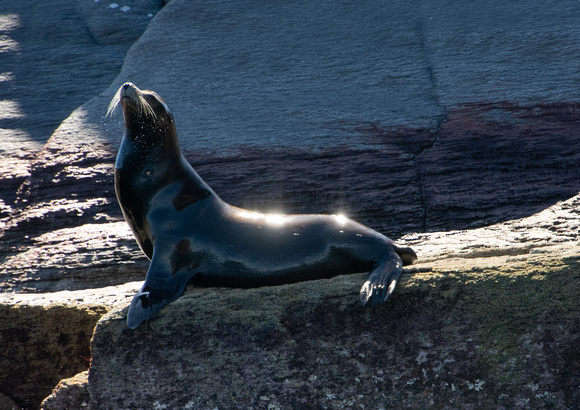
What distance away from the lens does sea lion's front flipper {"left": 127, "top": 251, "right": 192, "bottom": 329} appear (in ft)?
9.65

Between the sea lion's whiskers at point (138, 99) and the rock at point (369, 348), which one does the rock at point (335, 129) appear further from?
Answer: the rock at point (369, 348)

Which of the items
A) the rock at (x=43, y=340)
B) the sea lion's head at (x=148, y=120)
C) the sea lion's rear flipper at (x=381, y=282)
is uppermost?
the sea lion's head at (x=148, y=120)

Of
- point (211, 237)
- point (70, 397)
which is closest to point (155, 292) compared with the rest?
point (211, 237)

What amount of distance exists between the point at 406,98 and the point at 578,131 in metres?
1.63

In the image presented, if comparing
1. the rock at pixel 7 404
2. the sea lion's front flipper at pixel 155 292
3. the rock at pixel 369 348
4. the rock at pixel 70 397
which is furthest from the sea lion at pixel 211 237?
the rock at pixel 7 404

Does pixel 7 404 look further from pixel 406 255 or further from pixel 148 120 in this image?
pixel 406 255

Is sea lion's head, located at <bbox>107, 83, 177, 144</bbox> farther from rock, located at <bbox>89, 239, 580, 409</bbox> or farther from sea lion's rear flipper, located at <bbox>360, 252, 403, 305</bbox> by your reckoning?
sea lion's rear flipper, located at <bbox>360, 252, 403, 305</bbox>

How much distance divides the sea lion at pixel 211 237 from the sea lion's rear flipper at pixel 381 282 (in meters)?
0.01

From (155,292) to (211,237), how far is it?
16.6 inches

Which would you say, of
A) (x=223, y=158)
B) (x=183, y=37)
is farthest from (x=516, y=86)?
(x=183, y=37)

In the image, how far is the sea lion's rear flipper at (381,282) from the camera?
9.37ft

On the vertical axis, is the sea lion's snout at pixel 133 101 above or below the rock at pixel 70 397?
above

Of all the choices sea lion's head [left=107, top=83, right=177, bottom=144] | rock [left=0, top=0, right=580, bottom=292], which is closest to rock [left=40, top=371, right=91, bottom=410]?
sea lion's head [left=107, top=83, right=177, bottom=144]

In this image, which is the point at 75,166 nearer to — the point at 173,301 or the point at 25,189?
the point at 25,189
